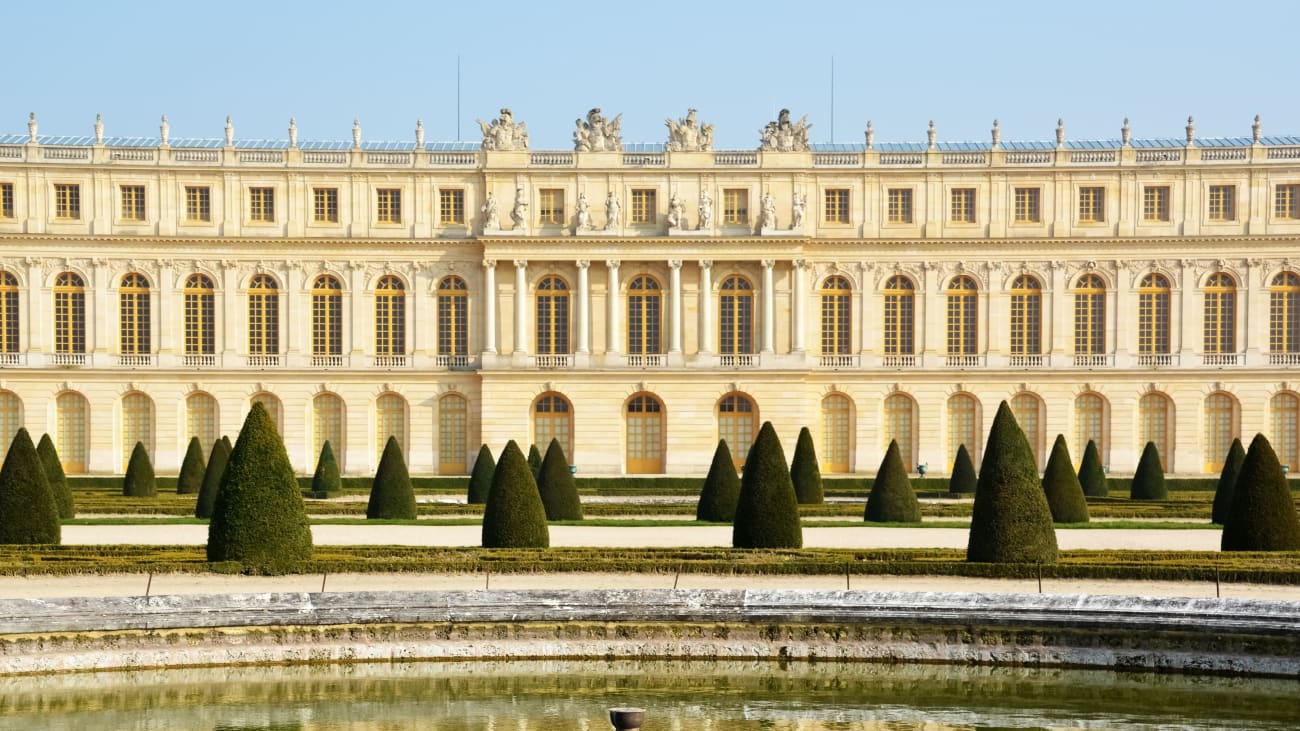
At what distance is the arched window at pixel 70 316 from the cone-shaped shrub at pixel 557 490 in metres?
22.9

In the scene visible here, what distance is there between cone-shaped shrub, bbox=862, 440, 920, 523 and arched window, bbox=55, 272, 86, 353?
27.5 metres

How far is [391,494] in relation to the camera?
105 ft

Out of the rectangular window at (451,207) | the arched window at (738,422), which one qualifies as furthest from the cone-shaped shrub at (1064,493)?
the rectangular window at (451,207)

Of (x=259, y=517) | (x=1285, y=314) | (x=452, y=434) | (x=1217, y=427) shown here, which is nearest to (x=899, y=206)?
(x=1217, y=427)

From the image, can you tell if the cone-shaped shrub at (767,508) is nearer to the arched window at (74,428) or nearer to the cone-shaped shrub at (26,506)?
the cone-shaped shrub at (26,506)

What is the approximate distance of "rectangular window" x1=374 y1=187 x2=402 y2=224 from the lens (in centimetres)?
4984

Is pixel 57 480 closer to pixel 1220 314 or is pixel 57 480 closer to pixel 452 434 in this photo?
pixel 452 434

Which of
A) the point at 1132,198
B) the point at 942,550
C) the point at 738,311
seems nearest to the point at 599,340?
the point at 738,311

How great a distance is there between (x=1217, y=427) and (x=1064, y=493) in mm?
20167

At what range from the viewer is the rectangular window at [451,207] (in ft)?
164

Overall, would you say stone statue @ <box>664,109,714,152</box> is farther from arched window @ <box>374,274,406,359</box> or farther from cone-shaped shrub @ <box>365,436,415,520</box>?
cone-shaped shrub @ <box>365,436,415,520</box>

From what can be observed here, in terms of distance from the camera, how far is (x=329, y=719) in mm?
15648

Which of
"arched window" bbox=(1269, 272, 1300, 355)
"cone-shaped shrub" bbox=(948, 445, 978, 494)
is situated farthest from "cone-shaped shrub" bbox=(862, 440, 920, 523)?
"arched window" bbox=(1269, 272, 1300, 355)

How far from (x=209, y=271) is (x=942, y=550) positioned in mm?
31398
